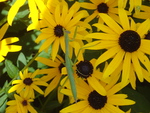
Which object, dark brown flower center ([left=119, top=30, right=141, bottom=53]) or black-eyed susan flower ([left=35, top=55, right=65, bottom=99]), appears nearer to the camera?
dark brown flower center ([left=119, top=30, right=141, bottom=53])

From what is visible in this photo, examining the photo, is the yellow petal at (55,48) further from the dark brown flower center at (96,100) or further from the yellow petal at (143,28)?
the yellow petal at (143,28)

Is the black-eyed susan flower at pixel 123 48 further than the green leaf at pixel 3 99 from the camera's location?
No

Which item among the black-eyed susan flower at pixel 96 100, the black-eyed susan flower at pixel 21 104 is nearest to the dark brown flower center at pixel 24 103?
the black-eyed susan flower at pixel 21 104

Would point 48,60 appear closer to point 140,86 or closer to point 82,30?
point 82,30

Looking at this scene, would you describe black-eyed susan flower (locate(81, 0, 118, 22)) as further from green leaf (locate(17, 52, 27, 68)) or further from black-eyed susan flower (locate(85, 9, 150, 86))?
green leaf (locate(17, 52, 27, 68))

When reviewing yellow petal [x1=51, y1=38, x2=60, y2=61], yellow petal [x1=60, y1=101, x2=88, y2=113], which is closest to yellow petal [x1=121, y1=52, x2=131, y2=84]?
yellow petal [x1=60, y1=101, x2=88, y2=113]

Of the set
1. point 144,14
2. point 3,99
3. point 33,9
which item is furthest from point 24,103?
point 144,14

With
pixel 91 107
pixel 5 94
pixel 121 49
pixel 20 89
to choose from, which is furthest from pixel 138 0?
pixel 5 94
